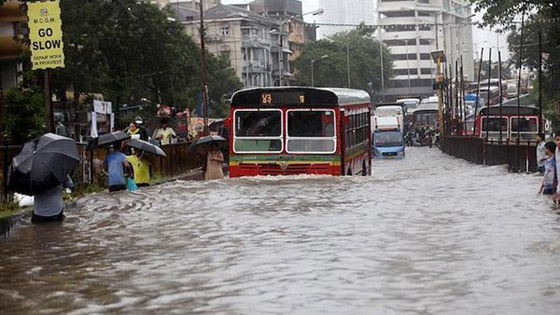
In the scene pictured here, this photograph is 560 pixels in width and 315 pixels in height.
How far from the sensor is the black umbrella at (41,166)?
1747 centimetres

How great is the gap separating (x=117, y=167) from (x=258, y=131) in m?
5.52

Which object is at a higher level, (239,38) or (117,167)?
(239,38)

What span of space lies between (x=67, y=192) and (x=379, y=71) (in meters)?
126

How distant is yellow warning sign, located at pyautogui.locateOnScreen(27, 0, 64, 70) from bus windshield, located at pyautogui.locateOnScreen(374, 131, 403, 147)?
50292mm

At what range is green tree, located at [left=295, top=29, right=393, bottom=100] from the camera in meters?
126

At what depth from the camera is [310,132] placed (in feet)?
86.4

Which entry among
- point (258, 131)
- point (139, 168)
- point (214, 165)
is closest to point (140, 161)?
point (139, 168)

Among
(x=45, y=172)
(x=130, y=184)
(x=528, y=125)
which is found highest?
(x=45, y=172)

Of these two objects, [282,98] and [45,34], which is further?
[282,98]

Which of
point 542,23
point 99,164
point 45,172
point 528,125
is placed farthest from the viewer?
point 542,23

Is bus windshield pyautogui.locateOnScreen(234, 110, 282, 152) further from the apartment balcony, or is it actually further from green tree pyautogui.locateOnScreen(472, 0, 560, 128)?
the apartment balcony

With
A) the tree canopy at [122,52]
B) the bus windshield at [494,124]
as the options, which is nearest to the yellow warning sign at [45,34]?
the tree canopy at [122,52]

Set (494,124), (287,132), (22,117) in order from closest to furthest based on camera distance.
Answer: (287,132), (22,117), (494,124)

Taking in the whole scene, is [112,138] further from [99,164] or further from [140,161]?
[99,164]
